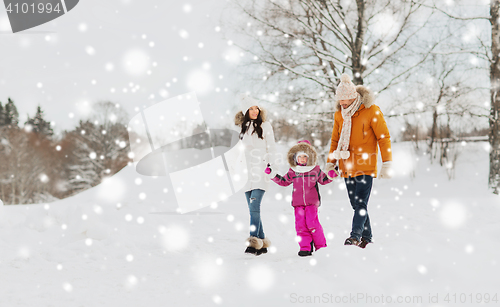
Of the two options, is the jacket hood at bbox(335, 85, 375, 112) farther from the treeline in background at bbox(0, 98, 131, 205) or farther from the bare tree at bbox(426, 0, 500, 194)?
the treeline in background at bbox(0, 98, 131, 205)

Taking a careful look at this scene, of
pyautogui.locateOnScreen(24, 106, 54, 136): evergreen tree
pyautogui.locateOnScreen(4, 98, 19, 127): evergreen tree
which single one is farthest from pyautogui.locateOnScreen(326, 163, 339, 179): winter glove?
pyautogui.locateOnScreen(24, 106, 54, 136): evergreen tree

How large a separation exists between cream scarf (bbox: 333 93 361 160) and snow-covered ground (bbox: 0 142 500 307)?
3.62 feet

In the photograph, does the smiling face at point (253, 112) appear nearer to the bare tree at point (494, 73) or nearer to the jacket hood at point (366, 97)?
the jacket hood at point (366, 97)

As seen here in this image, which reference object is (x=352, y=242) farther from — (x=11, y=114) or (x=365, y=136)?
(x=11, y=114)

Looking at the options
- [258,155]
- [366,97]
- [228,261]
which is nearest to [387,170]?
[366,97]

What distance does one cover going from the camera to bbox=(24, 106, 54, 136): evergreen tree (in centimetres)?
4769

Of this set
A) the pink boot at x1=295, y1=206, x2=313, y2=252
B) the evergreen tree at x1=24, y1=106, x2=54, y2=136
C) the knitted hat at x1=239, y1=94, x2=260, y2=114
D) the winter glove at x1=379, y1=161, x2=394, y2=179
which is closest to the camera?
the winter glove at x1=379, y1=161, x2=394, y2=179

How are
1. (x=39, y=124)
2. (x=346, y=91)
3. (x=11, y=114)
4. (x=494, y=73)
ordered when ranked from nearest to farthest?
(x=346, y=91) → (x=494, y=73) → (x=11, y=114) → (x=39, y=124)

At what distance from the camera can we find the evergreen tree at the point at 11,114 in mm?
45169

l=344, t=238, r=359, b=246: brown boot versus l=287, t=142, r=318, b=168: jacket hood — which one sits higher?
l=287, t=142, r=318, b=168: jacket hood

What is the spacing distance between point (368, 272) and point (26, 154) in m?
37.1

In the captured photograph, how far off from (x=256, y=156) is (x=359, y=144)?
1.29 metres

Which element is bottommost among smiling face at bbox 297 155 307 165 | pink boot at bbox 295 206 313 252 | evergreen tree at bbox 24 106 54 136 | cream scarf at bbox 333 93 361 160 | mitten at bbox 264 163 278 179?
pink boot at bbox 295 206 313 252

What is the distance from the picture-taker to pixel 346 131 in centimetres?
394
